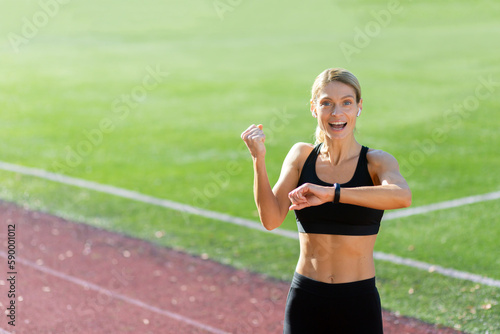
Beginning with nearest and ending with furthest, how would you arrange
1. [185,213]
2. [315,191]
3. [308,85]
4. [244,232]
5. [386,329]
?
[315,191] → [386,329] → [244,232] → [185,213] → [308,85]

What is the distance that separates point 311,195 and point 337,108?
19.7 inches

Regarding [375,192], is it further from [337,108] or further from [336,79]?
[336,79]

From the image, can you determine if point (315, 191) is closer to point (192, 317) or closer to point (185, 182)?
point (192, 317)

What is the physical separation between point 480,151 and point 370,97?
541 centimetres

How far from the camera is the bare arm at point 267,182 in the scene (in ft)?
12.3

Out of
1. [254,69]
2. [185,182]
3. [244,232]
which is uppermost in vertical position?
[244,232]

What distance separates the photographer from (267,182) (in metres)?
3.81

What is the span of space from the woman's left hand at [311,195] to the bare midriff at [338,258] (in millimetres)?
335

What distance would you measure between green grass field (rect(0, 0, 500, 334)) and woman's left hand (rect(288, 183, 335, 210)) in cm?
371

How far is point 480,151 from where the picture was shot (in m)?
13.5

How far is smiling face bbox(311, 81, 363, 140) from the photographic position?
3.78 m

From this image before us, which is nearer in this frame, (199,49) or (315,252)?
(315,252)

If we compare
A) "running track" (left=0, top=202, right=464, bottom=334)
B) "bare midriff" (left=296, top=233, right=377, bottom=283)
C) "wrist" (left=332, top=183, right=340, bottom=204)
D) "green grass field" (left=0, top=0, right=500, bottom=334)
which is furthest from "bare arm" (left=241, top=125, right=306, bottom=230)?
"green grass field" (left=0, top=0, right=500, bottom=334)

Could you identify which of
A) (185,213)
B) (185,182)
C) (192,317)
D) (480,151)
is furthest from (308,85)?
(192,317)
